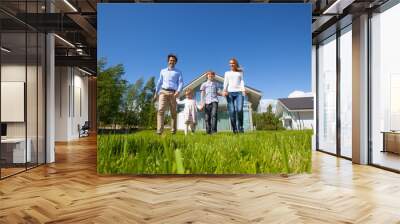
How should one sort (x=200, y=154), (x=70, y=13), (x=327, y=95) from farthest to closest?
(x=327, y=95) → (x=70, y=13) → (x=200, y=154)

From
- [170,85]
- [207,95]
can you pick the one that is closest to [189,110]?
[207,95]

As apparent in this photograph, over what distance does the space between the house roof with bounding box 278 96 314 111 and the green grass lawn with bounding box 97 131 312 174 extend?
0.43 metres

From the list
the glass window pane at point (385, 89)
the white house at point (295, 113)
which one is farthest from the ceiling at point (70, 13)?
the white house at point (295, 113)

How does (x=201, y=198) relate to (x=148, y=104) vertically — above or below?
below

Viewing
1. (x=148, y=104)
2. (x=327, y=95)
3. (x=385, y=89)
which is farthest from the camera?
(x=327, y=95)

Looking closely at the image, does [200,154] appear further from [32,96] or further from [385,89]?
[385,89]

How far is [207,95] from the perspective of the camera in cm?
636

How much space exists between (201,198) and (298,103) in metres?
2.53

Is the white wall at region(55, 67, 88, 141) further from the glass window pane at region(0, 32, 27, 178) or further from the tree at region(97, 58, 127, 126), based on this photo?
the tree at region(97, 58, 127, 126)

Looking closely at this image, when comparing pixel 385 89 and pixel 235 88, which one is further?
pixel 385 89

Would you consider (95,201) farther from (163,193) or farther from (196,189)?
(196,189)

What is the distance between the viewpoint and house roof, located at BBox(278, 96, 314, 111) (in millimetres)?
6258

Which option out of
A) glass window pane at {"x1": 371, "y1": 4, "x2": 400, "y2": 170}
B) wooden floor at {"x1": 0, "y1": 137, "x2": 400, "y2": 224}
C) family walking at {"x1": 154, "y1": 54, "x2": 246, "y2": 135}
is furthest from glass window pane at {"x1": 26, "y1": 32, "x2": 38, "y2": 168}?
glass window pane at {"x1": 371, "y1": 4, "x2": 400, "y2": 170}

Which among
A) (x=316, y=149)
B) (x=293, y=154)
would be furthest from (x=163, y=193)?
(x=316, y=149)
